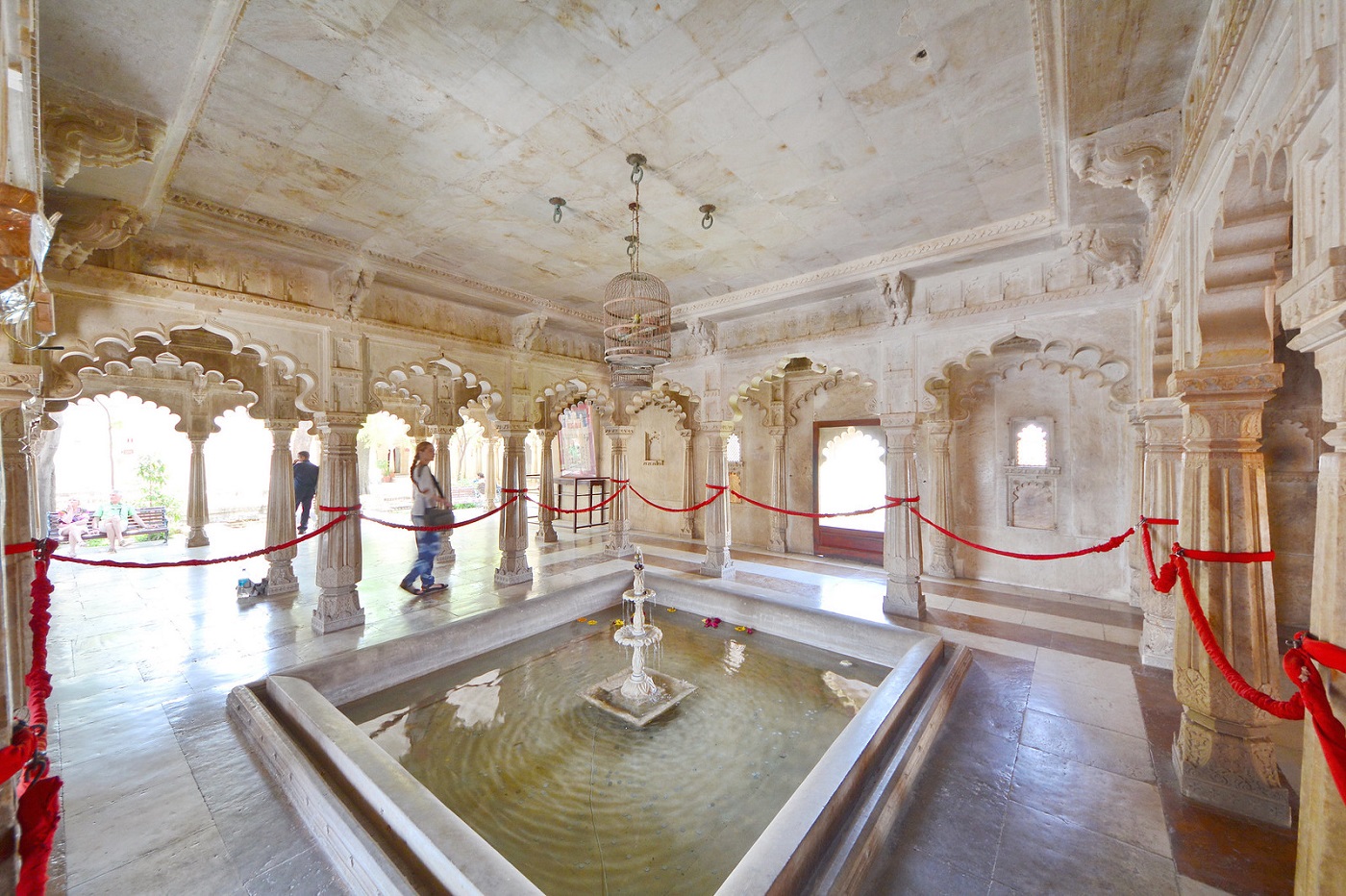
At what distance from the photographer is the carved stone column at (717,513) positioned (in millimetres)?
8242

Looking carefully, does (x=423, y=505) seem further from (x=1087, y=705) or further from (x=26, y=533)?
(x=1087, y=705)

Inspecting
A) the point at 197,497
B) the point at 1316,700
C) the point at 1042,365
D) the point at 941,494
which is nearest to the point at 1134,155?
the point at 1316,700

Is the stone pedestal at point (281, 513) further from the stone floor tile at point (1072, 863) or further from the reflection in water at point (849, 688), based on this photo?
the stone floor tile at point (1072, 863)

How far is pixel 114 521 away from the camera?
9781 millimetres

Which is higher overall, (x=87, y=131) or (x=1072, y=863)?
(x=87, y=131)

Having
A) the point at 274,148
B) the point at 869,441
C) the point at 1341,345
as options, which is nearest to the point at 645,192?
the point at 274,148

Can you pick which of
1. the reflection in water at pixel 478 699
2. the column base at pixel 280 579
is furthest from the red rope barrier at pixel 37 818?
the column base at pixel 280 579

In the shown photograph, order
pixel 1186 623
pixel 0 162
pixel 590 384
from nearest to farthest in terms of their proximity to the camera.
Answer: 1. pixel 0 162
2. pixel 1186 623
3. pixel 590 384

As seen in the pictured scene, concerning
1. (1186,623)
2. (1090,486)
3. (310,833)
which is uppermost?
(1090,486)

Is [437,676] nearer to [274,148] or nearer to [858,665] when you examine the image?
[858,665]

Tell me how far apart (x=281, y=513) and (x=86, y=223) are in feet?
15.9

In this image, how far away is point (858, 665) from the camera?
495 cm

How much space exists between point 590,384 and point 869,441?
5.20m

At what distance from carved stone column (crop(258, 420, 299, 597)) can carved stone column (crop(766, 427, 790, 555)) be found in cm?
791
